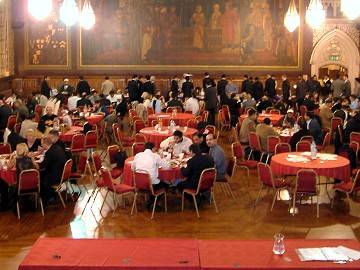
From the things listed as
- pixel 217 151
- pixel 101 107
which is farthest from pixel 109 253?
pixel 101 107

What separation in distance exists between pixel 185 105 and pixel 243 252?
13.3 m

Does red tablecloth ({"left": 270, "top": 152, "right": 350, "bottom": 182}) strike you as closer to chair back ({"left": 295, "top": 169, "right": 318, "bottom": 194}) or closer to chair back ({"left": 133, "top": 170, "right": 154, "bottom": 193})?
chair back ({"left": 295, "top": 169, "right": 318, "bottom": 194})

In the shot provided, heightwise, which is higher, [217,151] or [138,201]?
[217,151]

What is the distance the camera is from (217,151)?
452 inches

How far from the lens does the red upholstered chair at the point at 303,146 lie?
1271cm

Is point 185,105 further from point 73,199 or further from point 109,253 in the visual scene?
point 109,253

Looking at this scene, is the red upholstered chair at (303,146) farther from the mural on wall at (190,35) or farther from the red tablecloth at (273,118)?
the mural on wall at (190,35)

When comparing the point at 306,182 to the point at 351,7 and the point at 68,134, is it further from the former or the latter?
the point at 68,134

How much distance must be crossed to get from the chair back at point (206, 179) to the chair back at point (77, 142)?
430cm

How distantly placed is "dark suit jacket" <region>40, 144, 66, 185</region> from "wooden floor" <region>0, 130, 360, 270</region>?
0.57m

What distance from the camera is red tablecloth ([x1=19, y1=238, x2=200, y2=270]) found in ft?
18.6

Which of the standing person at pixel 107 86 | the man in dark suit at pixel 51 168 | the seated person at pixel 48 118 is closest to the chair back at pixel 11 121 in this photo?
the seated person at pixel 48 118

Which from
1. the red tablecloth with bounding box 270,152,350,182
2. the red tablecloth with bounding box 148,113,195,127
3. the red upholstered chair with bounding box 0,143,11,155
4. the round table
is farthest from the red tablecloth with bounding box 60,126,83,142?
the red tablecloth with bounding box 270,152,350,182

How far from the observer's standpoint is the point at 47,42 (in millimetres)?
26453
